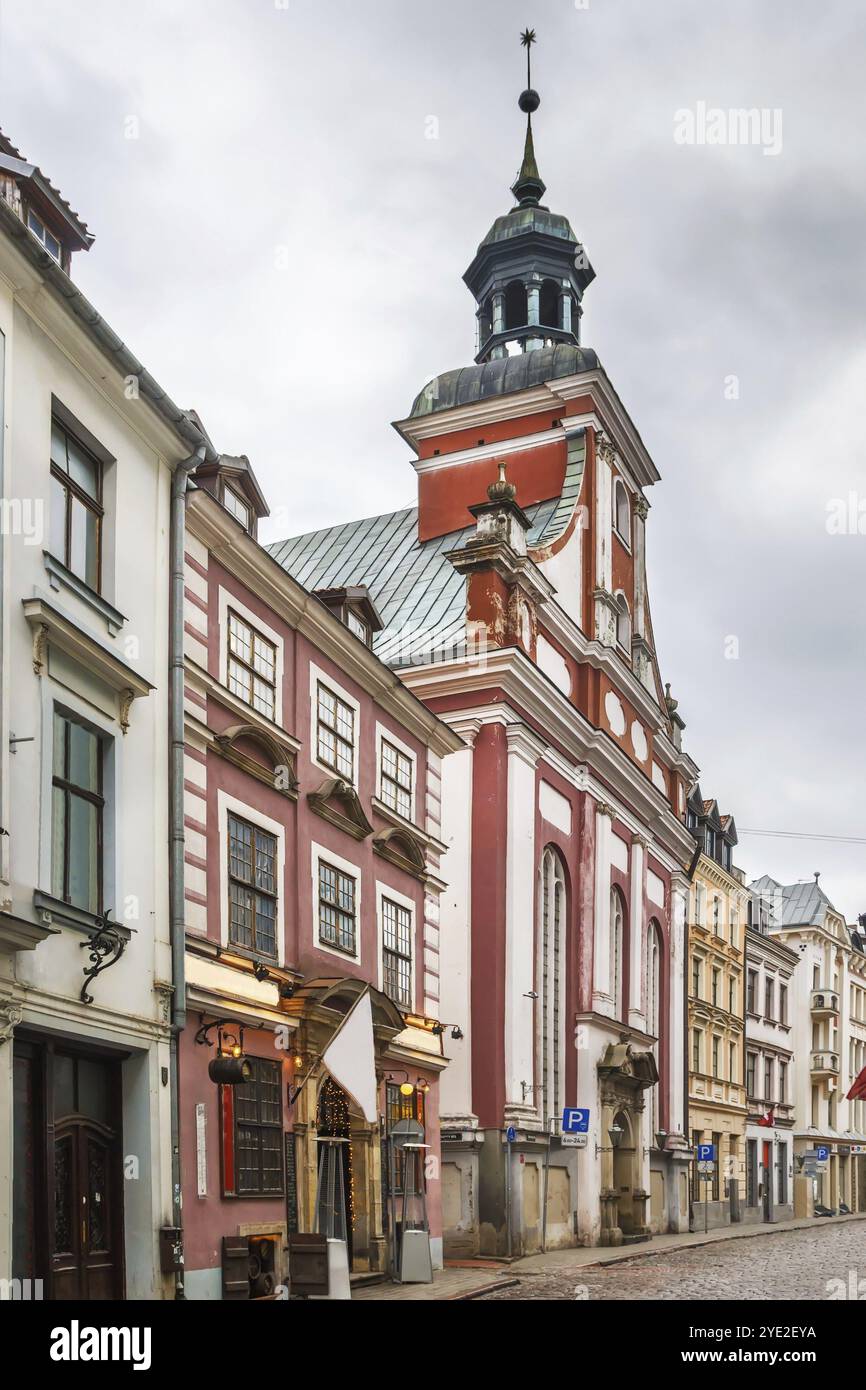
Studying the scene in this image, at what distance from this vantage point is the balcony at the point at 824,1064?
249 feet

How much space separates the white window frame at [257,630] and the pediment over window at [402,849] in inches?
161

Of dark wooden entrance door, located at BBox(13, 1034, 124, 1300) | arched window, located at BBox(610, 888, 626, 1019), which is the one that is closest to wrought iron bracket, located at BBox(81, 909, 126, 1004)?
dark wooden entrance door, located at BBox(13, 1034, 124, 1300)

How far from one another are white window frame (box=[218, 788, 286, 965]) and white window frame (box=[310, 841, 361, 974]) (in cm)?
101

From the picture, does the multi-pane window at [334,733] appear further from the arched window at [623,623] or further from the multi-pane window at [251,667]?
the arched window at [623,623]

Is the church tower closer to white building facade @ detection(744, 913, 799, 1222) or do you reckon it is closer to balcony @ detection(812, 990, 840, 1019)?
white building facade @ detection(744, 913, 799, 1222)

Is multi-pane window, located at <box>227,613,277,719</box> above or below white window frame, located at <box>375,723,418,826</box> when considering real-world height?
above

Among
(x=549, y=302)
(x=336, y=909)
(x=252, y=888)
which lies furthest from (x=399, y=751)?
(x=549, y=302)

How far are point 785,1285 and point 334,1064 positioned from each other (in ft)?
27.4

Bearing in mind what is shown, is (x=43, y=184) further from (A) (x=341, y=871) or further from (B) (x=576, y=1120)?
(B) (x=576, y=1120)

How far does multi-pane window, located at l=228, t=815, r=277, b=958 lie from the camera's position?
2147 cm

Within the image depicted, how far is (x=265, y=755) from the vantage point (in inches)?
891
